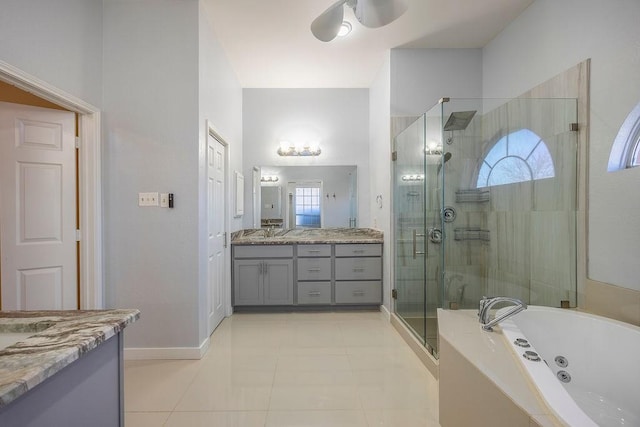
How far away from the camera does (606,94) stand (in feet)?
5.95

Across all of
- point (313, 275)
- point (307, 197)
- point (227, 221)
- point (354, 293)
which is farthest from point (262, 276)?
point (307, 197)

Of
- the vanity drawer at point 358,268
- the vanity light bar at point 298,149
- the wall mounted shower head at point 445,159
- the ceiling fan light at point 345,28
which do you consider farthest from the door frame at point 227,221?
the wall mounted shower head at point 445,159

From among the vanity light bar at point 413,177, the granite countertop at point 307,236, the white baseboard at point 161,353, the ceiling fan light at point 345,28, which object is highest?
the ceiling fan light at point 345,28

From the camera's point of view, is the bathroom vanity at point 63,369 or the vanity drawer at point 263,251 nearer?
the bathroom vanity at point 63,369

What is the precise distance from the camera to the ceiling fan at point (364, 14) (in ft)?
5.86

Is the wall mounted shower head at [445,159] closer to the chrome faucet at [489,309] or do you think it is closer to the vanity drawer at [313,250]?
the chrome faucet at [489,309]

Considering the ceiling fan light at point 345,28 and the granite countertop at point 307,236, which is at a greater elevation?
the ceiling fan light at point 345,28

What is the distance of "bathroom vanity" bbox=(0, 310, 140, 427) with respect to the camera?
2.26ft

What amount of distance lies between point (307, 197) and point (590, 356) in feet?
10.2

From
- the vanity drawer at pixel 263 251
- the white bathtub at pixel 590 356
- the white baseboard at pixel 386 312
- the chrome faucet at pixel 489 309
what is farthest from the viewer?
the vanity drawer at pixel 263 251

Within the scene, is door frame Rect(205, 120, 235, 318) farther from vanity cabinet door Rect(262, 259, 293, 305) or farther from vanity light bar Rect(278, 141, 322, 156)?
vanity light bar Rect(278, 141, 322, 156)

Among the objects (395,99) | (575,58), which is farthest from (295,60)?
(575,58)

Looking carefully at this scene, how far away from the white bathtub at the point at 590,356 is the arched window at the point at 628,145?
88cm

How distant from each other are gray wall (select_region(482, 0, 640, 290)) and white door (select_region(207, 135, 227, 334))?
110 inches
